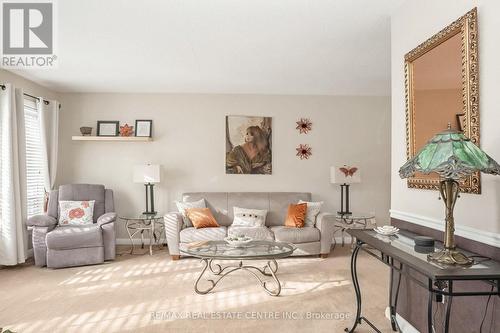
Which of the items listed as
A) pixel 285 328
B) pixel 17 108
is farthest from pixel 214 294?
pixel 17 108

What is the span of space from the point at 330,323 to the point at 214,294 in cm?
124

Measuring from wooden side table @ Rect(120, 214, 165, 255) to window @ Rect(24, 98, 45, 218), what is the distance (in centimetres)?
125

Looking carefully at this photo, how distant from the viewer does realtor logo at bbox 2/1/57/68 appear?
309 cm

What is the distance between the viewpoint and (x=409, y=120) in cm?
284

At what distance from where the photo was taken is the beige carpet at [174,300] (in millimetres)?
2994

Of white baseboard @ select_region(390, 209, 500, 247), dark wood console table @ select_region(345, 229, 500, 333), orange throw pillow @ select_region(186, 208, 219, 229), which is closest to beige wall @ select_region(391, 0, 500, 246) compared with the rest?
white baseboard @ select_region(390, 209, 500, 247)

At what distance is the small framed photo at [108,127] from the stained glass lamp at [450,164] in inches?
204

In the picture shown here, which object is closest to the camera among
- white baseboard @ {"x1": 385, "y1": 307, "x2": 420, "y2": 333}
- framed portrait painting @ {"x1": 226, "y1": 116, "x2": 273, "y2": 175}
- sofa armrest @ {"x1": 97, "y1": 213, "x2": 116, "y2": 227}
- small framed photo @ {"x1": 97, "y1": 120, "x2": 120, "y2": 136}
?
white baseboard @ {"x1": 385, "y1": 307, "x2": 420, "y2": 333}

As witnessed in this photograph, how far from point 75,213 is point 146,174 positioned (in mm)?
1115

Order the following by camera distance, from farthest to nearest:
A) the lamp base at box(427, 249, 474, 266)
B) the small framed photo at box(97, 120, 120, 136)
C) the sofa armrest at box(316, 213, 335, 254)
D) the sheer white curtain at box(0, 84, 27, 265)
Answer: the small framed photo at box(97, 120, 120, 136) → the sofa armrest at box(316, 213, 335, 254) → the sheer white curtain at box(0, 84, 27, 265) → the lamp base at box(427, 249, 474, 266)

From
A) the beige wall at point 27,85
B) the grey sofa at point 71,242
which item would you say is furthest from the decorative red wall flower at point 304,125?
the beige wall at point 27,85

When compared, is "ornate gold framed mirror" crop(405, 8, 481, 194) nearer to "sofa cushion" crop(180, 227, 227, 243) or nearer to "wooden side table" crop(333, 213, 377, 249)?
"sofa cushion" crop(180, 227, 227, 243)

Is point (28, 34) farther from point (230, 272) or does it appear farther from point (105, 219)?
point (230, 272)

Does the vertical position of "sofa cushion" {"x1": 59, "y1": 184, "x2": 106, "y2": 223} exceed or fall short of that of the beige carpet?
it exceeds it
